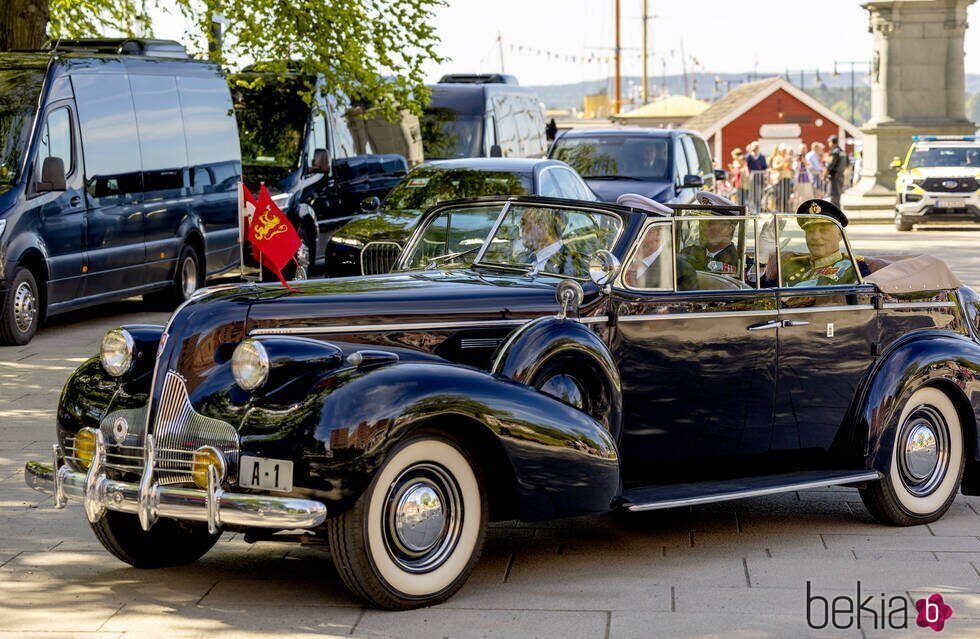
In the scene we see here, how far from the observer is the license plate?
5945 millimetres

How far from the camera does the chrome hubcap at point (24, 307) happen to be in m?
15.1

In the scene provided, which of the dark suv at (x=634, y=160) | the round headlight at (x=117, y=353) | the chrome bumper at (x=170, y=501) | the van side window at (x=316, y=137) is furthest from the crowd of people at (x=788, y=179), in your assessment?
the chrome bumper at (x=170, y=501)

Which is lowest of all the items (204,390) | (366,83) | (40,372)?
(40,372)

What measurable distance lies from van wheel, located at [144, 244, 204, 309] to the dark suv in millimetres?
5393

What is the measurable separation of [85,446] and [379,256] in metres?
9.00

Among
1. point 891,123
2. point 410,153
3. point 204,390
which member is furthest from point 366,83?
point 891,123

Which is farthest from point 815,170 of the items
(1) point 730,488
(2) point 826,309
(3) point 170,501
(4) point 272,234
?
(3) point 170,501

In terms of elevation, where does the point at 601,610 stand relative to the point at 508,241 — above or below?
below

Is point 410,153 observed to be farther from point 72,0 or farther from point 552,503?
point 552,503

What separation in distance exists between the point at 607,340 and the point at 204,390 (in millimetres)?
1916

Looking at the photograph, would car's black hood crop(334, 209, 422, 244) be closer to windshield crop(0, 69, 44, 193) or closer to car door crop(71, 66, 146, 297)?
car door crop(71, 66, 146, 297)

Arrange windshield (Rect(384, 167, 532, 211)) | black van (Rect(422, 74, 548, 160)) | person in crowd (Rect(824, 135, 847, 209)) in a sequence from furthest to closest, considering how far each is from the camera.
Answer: person in crowd (Rect(824, 135, 847, 209)) < black van (Rect(422, 74, 548, 160)) < windshield (Rect(384, 167, 532, 211))

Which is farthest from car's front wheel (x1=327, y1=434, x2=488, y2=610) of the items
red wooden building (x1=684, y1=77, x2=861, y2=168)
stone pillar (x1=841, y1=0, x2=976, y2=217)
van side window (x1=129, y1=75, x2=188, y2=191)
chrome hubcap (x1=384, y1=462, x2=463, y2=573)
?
red wooden building (x1=684, y1=77, x2=861, y2=168)

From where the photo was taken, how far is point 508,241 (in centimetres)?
783
